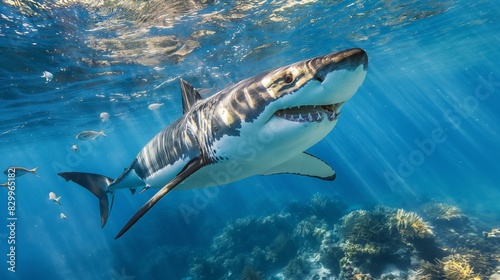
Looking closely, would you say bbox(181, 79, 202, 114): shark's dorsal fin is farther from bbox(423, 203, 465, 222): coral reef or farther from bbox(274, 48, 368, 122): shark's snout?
bbox(423, 203, 465, 222): coral reef

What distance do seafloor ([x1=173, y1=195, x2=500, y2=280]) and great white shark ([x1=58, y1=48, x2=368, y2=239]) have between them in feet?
15.6

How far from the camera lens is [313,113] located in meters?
2.54

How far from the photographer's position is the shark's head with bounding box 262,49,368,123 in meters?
2.06

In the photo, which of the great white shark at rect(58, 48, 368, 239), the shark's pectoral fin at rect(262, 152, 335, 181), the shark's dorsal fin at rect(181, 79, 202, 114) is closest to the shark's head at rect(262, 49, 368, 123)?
the great white shark at rect(58, 48, 368, 239)

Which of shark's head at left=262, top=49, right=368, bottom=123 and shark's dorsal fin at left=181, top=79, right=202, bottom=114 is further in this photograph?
shark's dorsal fin at left=181, top=79, right=202, bottom=114

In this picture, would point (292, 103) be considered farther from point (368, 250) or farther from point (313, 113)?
point (368, 250)

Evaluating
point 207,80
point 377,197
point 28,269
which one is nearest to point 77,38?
point 207,80

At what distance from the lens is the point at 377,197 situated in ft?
89.5

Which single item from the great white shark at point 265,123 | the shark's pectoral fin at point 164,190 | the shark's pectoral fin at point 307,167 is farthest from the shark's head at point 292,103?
the shark's pectoral fin at point 307,167

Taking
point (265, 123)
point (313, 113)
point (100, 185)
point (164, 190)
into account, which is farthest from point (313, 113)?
point (100, 185)

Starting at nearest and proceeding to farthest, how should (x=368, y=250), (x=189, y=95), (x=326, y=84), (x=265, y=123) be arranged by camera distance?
(x=326, y=84), (x=265, y=123), (x=189, y=95), (x=368, y=250)

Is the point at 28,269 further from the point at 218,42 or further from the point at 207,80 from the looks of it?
the point at 218,42

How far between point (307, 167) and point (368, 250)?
4.85m

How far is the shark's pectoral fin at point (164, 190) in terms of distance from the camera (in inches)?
120
